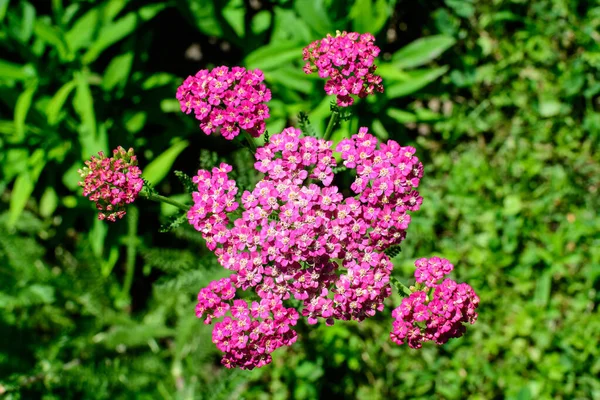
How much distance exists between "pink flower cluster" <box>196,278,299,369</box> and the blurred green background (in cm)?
128

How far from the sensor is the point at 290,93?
3809mm

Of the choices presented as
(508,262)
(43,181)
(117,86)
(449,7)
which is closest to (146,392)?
(43,181)

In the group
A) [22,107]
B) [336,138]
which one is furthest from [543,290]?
[22,107]

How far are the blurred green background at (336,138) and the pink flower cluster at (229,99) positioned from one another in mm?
1249

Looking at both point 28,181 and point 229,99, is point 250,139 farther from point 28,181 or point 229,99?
point 28,181

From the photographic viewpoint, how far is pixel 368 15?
3473mm

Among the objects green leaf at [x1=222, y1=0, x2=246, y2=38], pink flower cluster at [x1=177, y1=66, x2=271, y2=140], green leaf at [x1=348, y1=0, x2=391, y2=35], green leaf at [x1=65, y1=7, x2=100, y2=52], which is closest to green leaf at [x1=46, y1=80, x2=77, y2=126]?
green leaf at [x1=65, y1=7, x2=100, y2=52]

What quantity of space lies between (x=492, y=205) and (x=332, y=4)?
76.0 inches

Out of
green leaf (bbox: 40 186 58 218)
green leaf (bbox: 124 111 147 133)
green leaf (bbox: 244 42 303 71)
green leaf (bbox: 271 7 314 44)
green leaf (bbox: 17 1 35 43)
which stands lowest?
green leaf (bbox: 40 186 58 218)

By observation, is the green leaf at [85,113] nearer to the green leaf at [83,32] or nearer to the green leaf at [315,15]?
the green leaf at [83,32]

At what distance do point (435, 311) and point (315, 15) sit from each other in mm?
2123

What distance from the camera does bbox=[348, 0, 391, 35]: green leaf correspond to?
344 cm

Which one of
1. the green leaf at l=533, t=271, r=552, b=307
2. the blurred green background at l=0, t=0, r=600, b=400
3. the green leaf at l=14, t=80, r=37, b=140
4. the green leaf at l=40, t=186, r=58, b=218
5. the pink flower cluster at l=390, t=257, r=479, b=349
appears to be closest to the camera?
the pink flower cluster at l=390, t=257, r=479, b=349

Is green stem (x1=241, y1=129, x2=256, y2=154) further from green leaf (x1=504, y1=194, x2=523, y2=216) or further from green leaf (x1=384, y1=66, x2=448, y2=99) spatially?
green leaf (x1=504, y1=194, x2=523, y2=216)
